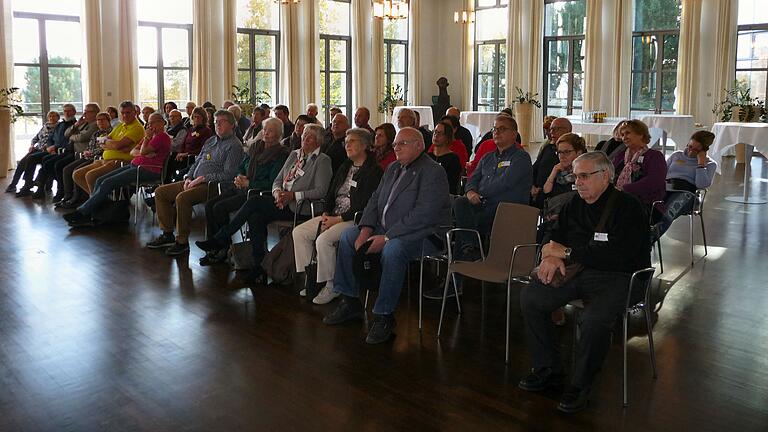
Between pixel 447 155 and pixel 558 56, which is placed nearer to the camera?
pixel 447 155

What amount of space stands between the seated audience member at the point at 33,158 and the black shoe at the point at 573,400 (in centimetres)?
862

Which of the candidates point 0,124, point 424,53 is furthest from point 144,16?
point 424,53

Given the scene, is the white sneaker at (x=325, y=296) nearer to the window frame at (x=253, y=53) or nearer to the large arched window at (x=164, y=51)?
the large arched window at (x=164, y=51)

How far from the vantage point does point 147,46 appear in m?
15.1

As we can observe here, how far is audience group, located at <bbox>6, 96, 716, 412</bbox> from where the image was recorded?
357 centimetres

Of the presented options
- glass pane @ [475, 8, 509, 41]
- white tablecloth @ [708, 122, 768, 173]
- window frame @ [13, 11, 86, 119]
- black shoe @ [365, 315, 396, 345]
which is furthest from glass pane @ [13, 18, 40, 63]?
black shoe @ [365, 315, 396, 345]

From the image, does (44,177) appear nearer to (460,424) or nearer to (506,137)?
(506,137)

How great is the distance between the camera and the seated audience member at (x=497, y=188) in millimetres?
5352

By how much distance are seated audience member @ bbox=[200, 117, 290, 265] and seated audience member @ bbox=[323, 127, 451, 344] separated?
1591mm

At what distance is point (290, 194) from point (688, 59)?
12.9 meters

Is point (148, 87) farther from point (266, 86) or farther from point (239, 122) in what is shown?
point (239, 122)

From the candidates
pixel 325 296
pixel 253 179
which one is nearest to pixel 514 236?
pixel 325 296

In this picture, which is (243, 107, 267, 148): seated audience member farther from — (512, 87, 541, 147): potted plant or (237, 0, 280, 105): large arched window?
(512, 87, 541, 147): potted plant

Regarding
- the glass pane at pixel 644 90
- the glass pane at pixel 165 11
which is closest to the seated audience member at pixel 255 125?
the glass pane at pixel 165 11
